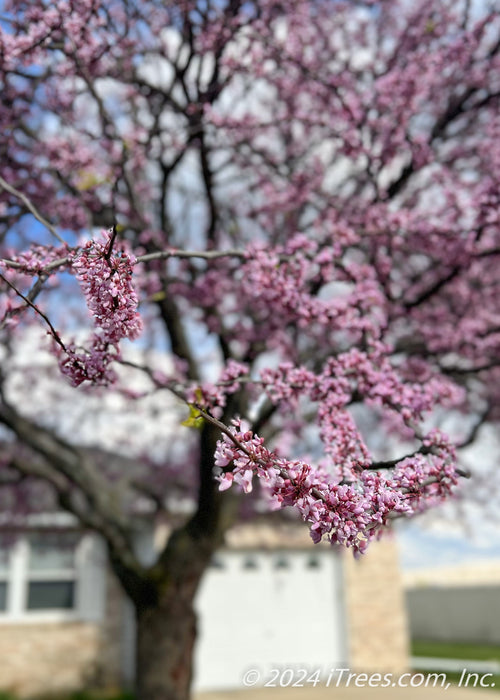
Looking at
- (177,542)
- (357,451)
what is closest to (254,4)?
(357,451)

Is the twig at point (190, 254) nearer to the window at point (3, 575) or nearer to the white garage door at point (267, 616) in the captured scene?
the window at point (3, 575)

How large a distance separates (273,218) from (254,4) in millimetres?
2586

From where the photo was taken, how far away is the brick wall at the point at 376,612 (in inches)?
611

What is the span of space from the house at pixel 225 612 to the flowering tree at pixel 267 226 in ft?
22.6

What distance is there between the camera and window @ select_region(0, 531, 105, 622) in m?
13.8

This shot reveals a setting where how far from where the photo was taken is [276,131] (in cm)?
945

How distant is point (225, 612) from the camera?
1520cm

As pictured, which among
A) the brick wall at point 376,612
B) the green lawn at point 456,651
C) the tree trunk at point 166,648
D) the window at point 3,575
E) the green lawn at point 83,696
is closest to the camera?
the tree trunk at point 166,648

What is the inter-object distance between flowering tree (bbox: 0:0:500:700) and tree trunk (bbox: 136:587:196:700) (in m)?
0.02

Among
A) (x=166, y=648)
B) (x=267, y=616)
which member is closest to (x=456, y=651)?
(x=267, y=616)

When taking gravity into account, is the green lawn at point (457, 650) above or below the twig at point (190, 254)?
below

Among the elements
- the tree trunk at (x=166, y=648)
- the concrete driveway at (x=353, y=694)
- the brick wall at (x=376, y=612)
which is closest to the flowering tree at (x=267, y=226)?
the tree trunk at (x=166, y=648)

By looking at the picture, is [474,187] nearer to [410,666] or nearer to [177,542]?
[177,542]

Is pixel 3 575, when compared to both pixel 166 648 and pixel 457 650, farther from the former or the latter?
pixel 457 650
